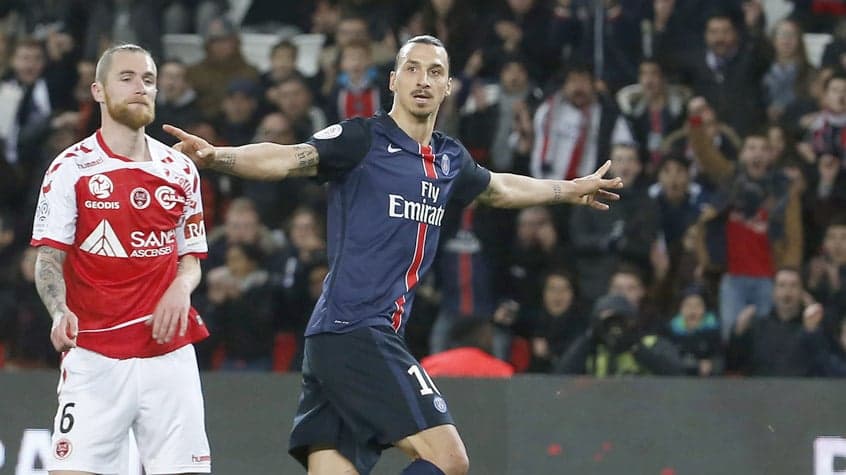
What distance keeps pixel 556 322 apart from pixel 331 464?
4.31 m

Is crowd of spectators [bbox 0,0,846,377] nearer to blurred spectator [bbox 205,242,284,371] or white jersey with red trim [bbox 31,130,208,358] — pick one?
blurred spectator [bbox 205,242,284,371]

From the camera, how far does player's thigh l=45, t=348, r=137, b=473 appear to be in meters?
6.23

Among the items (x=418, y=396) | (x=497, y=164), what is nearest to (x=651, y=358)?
(x=497, y=164)

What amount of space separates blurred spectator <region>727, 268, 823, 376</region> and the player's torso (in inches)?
168

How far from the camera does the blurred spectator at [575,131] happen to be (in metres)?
11.4

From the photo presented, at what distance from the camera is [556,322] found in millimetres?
10500

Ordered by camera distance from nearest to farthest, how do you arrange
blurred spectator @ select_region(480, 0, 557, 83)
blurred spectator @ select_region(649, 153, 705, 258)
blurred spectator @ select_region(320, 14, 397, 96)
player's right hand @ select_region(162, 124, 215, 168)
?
player's right hand @ select_region(162, 124, 215, 168) → blurred spectator @ select_region(649, 153, 705, 258) → blurred spectator @ select_region(320, 14, 397, 96) → blurred spectator @ select_region(480, 0, 557, 83)

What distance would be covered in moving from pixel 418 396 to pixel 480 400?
2294mm

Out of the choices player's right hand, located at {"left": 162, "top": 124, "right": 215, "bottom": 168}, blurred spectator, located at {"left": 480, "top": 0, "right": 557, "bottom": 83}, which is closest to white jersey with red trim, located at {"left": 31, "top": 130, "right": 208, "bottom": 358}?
player's right hand, located at {"left": 162, "top": 124, "right": 215, "bottom": 168}

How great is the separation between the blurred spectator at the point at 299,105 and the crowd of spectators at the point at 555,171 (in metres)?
0.02

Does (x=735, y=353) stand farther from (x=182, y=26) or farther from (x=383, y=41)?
(x=182, y=26)

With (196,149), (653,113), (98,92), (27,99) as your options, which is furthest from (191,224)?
(27,99)

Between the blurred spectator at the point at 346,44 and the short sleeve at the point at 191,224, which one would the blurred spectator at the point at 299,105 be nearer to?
the blurred spectator at the point at 346,44

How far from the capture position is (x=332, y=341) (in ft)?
20.5
